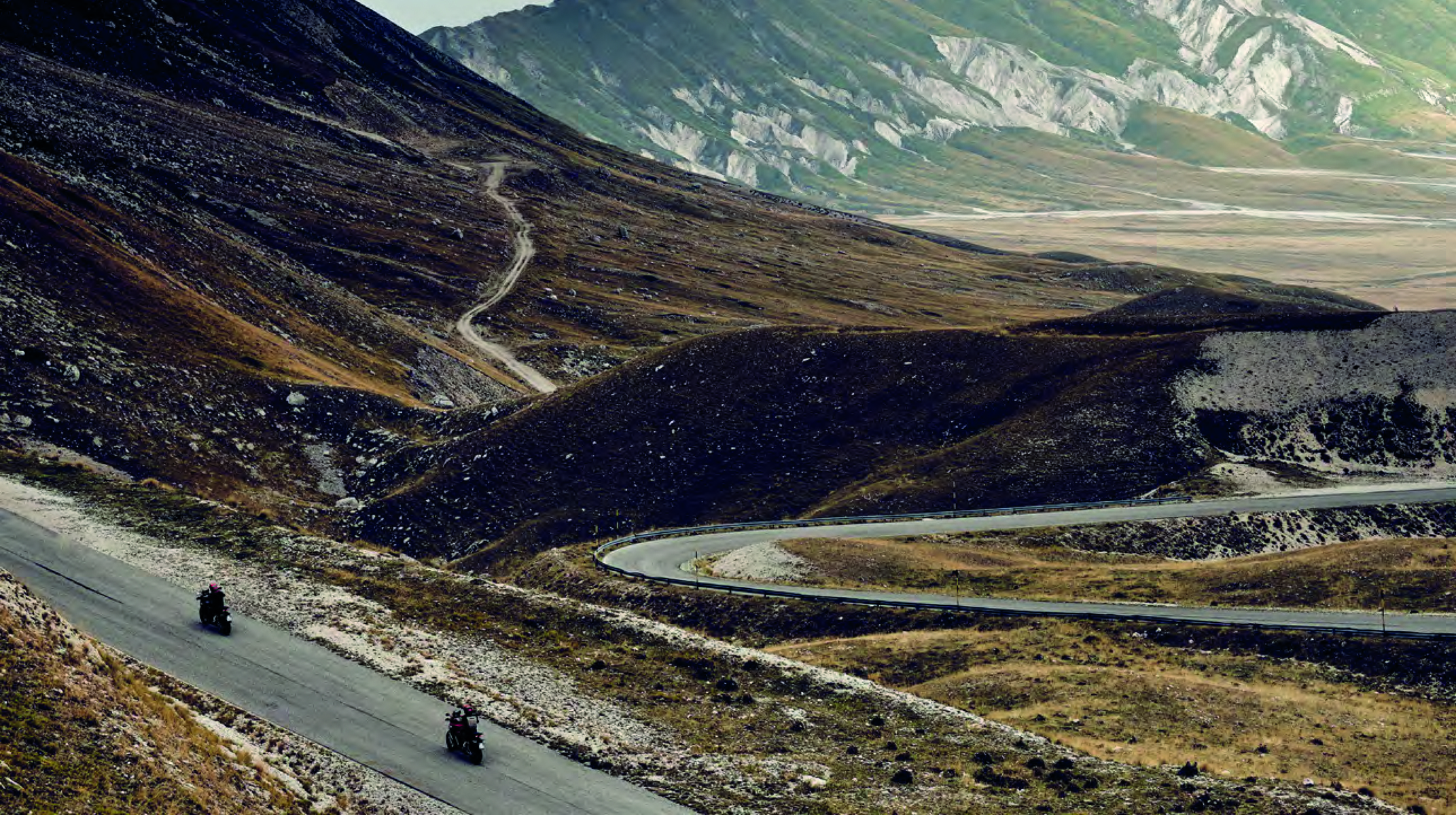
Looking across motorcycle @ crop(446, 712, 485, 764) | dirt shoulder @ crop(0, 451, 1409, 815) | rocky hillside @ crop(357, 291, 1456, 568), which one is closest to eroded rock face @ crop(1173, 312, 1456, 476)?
rocky hillside @ crop(357, 291, 1456, 568)

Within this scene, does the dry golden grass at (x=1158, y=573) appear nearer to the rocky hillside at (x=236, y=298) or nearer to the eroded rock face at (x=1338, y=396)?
the eroded rock face at (x=1338, y=396)

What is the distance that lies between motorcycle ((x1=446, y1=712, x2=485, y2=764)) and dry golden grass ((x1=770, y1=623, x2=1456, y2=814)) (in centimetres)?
2013

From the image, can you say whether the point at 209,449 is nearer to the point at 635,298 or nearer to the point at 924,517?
the point at 924,517

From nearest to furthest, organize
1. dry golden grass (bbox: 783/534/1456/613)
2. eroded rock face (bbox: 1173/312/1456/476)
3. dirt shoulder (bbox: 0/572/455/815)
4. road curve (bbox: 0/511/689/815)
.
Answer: dirt shoulder (bbox: 0/572/455/815) → road curve (bbox: 0/511/689/815) → dry golden grass (bbox: 783/534/1456/613) → eroded rock face (bbox: 1173/312/1456/476)

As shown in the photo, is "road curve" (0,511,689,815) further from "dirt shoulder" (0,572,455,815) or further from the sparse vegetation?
the sparse vegetation

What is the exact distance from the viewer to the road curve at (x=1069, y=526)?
→ 5609 cm

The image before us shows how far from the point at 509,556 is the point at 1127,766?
5246cm

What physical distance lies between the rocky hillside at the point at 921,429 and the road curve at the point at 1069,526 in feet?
20.0

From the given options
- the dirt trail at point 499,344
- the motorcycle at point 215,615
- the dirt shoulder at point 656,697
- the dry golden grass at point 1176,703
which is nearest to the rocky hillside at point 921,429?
the dirt trail at point 499,344

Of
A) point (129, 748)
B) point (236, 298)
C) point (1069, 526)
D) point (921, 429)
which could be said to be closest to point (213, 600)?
point (129, 748)

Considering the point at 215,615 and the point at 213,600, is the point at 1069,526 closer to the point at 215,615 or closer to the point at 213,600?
the point at 215,615

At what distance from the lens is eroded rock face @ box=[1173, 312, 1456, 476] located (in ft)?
298

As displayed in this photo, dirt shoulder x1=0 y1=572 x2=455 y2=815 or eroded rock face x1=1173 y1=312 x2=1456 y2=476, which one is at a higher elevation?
eroded rock face x1=1173 y1=312 x2=1456 y2=476

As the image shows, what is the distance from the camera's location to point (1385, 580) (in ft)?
199
